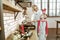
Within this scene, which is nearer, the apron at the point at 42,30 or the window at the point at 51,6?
the apron at the point at 42,30

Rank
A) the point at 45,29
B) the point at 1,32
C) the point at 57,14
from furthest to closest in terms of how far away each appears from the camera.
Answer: the point at 57,14 → the point at 45,29 → the point at 1,32

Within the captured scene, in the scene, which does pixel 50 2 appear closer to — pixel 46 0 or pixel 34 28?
pixel 46 0

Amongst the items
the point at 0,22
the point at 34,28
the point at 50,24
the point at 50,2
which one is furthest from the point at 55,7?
the point at 0,22

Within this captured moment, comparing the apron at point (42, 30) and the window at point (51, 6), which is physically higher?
the window at point (51, 6)

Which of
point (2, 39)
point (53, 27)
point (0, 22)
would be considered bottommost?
point (53, 27)

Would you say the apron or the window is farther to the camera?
the window

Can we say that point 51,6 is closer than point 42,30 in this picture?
No

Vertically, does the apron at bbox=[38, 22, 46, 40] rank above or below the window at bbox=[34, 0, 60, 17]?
below

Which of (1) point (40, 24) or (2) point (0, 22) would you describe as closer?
(2) point (0, 22)

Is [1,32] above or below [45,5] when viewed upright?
below

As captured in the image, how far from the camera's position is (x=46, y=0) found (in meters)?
9.27

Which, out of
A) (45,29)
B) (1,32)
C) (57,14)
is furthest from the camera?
(57,14)

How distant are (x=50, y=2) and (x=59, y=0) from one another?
2.24 ft

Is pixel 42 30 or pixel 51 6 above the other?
pixel 51 6
